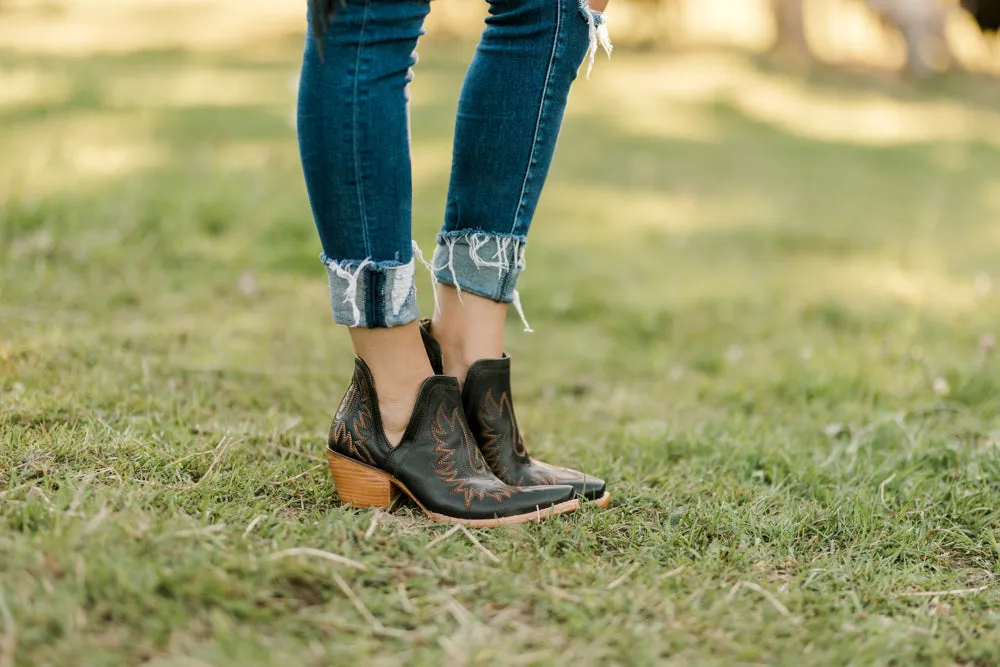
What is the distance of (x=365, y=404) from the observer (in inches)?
58.9

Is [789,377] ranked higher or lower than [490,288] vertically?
lower

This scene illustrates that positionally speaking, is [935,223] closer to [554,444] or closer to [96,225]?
[554,444]

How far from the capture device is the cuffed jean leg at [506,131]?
1500 mm

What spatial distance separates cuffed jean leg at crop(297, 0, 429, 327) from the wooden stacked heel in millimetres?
230

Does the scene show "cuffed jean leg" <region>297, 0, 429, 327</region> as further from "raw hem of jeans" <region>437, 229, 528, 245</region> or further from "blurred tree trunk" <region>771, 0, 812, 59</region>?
"blurred tree trunk" <region>771, 0, 812, 59</region>

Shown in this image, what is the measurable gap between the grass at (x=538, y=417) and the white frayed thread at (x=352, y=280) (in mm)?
A: 323

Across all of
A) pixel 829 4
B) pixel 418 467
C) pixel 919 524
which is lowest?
pixel 919 524

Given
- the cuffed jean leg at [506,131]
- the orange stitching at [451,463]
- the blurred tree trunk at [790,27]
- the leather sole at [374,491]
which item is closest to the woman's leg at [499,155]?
the cuffed jean leg at [506,131]

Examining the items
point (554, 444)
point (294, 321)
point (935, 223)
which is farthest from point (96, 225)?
point (935, 223)

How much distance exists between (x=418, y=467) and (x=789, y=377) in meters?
1.42

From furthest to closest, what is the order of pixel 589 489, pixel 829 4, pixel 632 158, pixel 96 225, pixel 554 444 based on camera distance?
pixel 829 4 → pixel 632 158 → pixel 96 225 → pixel 554 444 → pixel 589 489

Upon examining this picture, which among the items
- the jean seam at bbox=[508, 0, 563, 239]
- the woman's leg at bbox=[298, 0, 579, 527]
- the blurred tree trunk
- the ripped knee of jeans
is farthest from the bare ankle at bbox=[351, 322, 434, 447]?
the blurred tree trunk

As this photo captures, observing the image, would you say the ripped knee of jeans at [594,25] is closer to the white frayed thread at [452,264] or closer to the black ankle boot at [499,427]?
the white frayed thread at [452,264]

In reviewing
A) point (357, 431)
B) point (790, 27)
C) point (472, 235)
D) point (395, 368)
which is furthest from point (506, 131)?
point (790, 27)
